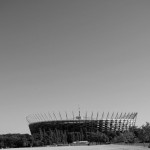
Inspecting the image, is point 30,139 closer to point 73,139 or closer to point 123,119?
point 73,139

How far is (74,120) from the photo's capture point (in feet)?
494

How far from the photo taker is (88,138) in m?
149

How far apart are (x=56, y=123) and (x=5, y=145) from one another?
35341 millimetres

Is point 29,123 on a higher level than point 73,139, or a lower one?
higher

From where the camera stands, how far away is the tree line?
118m

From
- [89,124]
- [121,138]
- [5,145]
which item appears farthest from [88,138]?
[5,145]

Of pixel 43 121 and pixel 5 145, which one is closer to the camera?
pixel 5 145

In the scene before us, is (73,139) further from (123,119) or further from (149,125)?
(149,125)

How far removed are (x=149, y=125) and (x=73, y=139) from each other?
180 feet

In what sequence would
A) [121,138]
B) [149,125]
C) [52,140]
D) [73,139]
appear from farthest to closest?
1. [73,139]
2. [52,140]
3. [121,138]
4. [149,125]

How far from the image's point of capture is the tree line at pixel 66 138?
117512mm

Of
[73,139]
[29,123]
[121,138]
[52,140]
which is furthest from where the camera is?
[29,123]

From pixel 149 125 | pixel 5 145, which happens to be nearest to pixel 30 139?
pixel 5 145

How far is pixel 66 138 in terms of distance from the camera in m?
148
